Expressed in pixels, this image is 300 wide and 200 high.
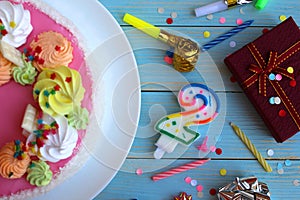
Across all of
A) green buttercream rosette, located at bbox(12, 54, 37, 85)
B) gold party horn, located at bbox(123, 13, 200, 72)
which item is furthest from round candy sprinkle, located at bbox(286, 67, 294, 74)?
green buttercream rosette, located at bbox(12, 54, 37, 85)

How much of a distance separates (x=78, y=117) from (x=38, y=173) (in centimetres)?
17

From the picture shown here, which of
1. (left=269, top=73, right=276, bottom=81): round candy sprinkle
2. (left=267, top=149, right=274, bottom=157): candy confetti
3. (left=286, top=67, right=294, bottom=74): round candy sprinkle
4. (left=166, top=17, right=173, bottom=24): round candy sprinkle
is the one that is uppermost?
(left=286, top=67, right=294, bottom=74): round candy sprinkle

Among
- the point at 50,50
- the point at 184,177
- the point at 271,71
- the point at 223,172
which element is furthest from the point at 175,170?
the point at 50,50

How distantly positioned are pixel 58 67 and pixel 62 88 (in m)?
0.06

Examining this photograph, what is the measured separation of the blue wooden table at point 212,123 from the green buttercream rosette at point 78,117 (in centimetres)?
21

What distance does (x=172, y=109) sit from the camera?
1.33 m

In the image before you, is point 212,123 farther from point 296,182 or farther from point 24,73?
point 24,73

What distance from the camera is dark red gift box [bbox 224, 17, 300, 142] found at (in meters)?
1.28

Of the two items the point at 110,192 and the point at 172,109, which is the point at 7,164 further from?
the point at 172,109

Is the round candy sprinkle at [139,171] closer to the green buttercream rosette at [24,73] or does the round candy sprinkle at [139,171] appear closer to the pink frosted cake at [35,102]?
the pink frosted cake at [35,102]

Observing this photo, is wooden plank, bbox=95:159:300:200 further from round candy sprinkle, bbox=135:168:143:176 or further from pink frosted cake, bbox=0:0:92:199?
pink frosted cake, bbox=0:0:92:199

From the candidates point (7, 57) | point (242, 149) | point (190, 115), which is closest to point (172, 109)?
point (190, 115)

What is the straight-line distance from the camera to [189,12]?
53.4 inches

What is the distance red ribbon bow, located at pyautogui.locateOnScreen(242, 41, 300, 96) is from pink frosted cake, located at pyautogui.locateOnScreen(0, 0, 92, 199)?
1.49ft
